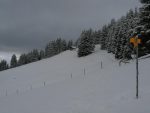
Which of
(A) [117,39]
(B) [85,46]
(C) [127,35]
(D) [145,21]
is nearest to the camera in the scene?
(D) [145,21]

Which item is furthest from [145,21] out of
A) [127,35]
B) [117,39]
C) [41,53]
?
[41,53]

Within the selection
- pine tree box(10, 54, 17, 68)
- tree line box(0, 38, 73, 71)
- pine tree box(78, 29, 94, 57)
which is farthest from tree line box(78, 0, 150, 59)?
pine tree box(10, 54, 17, 68)

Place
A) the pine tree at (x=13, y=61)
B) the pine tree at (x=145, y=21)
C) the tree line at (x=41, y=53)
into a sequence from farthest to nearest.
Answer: the pine tree at (x=13, y=61) → the tree line at (x=41, y=53) → the pine tree at (x=145, y=21)

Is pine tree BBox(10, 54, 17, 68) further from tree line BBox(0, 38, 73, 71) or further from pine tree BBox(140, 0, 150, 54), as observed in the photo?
pine tree BBox(140, 0, 150, 54)

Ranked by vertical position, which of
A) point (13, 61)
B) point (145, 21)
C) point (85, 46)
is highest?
point (85, 46)

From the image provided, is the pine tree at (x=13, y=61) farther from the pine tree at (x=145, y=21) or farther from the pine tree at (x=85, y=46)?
the pine tree at (x=145, y=21)

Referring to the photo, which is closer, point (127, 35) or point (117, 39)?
point (127, 35)

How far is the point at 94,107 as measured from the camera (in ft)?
43.0

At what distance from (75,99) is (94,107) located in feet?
9.88

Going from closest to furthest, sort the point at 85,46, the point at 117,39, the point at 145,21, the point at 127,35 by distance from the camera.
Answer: the point at 145,21
the point at 127,35
the point at 117,39
the point at 85,46

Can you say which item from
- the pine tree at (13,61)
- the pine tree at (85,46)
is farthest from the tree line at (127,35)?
the pine tree at (13,61)

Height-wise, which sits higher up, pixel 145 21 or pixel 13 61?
pixel 145 21

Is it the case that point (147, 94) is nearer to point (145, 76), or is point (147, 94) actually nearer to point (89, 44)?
point (145, 76)

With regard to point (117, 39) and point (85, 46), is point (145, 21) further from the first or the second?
point (85, 46)
